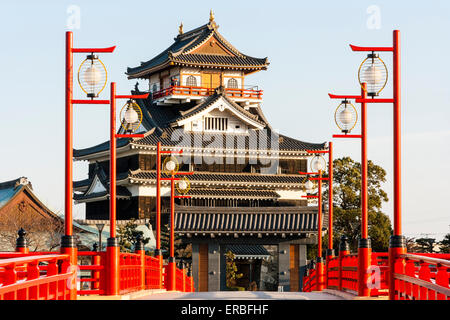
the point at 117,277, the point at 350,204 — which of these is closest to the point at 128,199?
the point at 350,204

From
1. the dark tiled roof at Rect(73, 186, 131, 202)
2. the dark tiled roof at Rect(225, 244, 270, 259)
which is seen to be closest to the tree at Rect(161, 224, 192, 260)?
the dark tiled roof at Rect(225, 244, 270, 259)

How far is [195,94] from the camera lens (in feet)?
224

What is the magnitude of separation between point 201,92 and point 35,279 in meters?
56.6

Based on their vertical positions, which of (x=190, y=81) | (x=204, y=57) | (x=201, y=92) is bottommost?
(x=201, y=92)

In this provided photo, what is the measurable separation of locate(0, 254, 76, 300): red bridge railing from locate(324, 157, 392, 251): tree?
4292 centimetres

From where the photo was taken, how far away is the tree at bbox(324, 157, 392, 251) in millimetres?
57219

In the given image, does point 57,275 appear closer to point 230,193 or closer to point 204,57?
point 230,193

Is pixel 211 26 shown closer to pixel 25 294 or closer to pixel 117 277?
pixel 117 277

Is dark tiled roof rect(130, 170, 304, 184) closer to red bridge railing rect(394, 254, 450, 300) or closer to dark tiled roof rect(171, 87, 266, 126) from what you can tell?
dark tiled roof rect(171, 87, 266, 126)

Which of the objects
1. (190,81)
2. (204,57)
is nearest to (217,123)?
(190,81)

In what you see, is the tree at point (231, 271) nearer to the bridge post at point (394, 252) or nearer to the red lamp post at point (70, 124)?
the red lamp post at point (70, 124)

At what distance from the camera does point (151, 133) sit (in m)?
64.6

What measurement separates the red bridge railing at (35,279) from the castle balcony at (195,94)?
51899 mm
